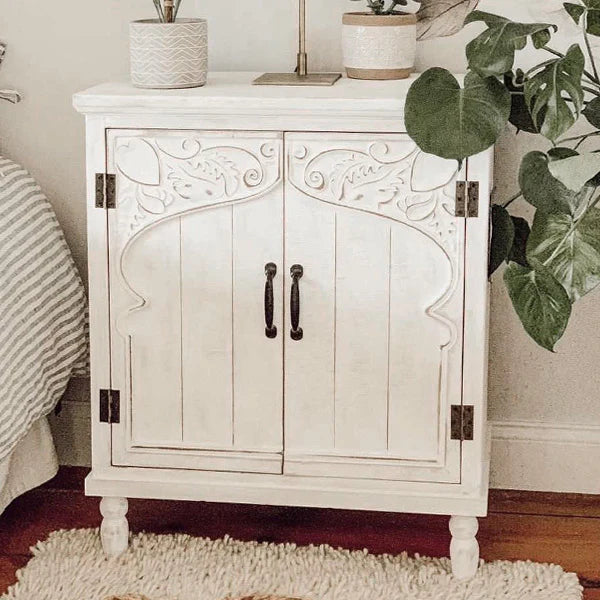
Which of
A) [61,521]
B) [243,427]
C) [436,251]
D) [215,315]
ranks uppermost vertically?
[436,251]

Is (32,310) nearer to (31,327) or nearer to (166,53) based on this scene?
(31,327)

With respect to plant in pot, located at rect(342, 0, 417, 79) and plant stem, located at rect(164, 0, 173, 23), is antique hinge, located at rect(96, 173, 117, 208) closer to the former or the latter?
plant stem, located at rect(164, 0, 173, 23)

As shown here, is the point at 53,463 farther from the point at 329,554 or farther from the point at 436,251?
the point at 436,251

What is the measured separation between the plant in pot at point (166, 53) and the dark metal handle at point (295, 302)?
0.39 metres

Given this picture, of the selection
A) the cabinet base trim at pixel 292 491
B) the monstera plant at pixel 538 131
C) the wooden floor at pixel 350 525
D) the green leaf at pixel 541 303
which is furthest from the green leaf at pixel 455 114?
the wooden floor at pixel 350 525

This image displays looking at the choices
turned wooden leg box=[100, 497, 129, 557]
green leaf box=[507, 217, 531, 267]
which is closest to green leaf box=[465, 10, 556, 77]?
green leaf box=[507, 217, 531, 267]

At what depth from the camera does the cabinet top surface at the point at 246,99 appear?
179cm

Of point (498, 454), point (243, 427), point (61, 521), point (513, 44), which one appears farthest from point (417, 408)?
point (61, 521)

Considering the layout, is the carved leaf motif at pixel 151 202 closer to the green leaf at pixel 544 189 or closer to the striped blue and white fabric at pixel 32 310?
the striped blue and white fabric at pixel 32 310

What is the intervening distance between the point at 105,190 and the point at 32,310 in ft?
1.02

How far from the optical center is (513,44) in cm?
165

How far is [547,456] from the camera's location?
233 centimetres

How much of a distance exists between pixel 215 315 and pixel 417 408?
41cm

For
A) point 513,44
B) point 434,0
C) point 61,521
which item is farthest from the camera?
point 61,521
